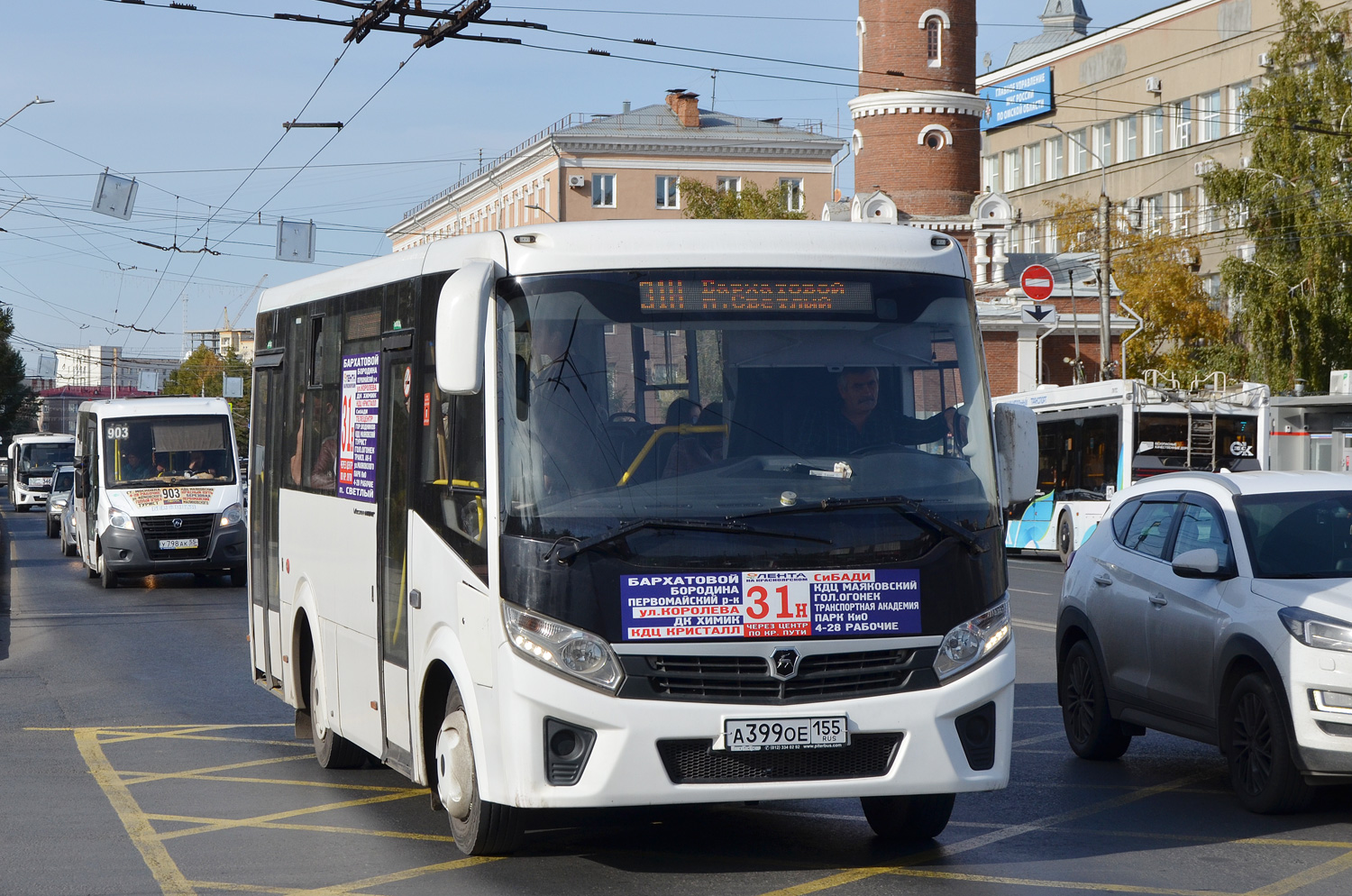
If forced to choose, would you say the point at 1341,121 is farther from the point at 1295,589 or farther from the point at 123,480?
the point at 1295,589

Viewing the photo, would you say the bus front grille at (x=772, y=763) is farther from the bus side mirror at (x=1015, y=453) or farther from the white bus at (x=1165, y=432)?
the white bus at (x=1165, y=432)

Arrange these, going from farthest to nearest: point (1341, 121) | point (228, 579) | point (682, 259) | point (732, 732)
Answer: point (1341, 121)
point (228, 579)
point (682, 259)
point (732, 732)

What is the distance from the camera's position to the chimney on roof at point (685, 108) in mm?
91062

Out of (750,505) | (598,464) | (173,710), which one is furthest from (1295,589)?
(173,710)

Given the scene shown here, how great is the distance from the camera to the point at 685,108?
91.1 metres

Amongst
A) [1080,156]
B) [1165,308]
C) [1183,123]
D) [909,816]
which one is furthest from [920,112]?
[909,816]

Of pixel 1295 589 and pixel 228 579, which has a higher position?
pixel 1295 589

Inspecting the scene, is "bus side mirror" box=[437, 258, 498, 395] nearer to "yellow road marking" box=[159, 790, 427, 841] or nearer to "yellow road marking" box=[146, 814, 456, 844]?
"yellow road marking" box=[146, 814, 456, 844]

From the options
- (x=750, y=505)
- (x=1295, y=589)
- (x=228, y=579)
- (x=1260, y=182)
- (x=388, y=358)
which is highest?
(x=1260, y=182)

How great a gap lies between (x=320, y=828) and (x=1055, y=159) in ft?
291

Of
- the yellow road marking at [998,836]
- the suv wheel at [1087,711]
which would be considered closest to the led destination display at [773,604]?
the yellow road marking at [998,836]

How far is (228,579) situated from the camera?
25.9m

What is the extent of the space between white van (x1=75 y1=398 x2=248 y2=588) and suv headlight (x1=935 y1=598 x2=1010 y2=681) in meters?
17.9

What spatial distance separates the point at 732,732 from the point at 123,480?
19.2m
